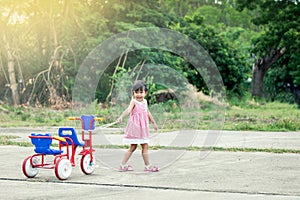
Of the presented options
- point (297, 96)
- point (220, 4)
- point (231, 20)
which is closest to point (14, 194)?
point (297, 96)

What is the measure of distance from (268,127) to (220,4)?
197 ft

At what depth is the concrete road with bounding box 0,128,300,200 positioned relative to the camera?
19.7 feet

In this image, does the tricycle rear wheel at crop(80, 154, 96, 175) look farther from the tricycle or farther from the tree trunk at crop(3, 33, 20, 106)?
Result: the tree trunk at crop(3, 33, 20, 106)

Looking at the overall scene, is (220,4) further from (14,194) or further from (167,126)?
(14,194)

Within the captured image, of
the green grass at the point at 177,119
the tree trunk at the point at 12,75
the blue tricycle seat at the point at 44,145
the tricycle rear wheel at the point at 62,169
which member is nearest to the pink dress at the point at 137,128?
the tricycle rear wheel at the point at 62,169

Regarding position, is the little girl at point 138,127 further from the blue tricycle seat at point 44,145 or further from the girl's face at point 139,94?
the blue tricycle seat at point 44,145

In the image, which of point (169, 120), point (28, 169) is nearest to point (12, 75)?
point (169, 120)

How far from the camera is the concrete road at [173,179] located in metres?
6.00

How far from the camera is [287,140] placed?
1173 centimetres

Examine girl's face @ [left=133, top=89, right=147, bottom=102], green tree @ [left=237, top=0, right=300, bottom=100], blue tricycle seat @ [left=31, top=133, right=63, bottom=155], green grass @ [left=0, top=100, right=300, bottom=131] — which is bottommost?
green grass @ [left=0, top=100, right=300, bottom=131]

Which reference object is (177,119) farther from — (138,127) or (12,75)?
(138,127)

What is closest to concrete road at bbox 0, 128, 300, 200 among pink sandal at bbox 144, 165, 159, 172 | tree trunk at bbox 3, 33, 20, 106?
pink sandal at bbox 144, 165, 159, 172

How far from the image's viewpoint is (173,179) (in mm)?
6973

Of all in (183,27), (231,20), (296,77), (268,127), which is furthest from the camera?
(231,20)
